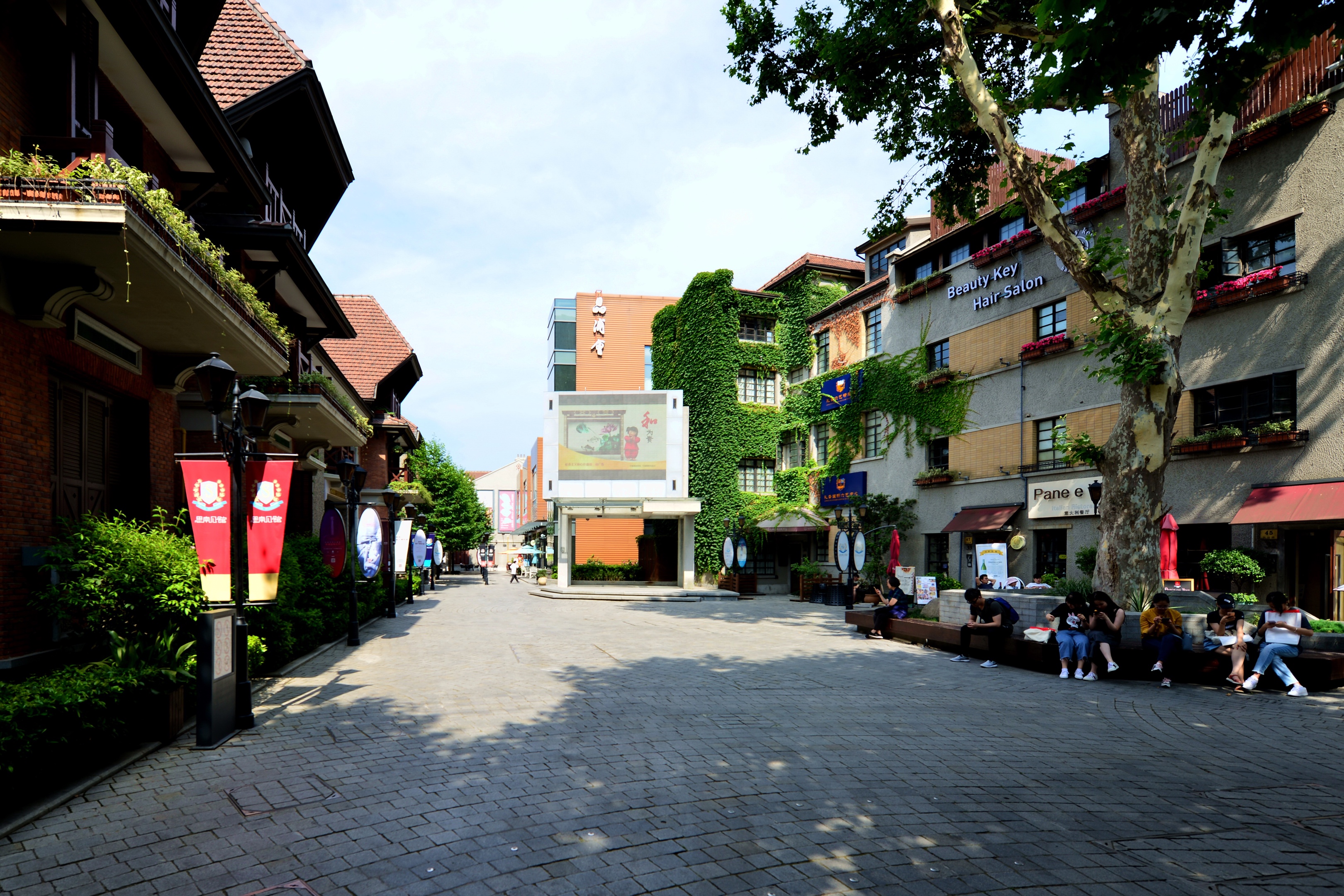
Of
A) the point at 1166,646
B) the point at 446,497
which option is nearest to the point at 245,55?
the point at 1166,646

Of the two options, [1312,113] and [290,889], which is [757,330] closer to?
[1312,113]

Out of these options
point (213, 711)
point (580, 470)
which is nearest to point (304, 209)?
point (213, 711)

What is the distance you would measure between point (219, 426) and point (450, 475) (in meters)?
54.2

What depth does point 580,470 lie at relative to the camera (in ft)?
119

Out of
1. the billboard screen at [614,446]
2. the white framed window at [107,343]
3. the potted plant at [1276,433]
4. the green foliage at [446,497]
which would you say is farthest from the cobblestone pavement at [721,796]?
the green foliage at [446,497]

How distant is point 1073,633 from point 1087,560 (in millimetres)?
10559

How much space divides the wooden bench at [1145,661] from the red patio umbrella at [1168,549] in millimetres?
5121

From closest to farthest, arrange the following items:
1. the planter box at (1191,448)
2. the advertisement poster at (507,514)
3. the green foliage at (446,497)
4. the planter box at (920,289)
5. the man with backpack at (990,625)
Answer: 1. the man with backpack at (990,625)
2. the planter box at (1191,448)
3. the planter box at (920,289)
4. the green foliage at (446,497)
5. the advertisement poster at (507,514)

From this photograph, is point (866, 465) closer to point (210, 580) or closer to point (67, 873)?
point (210, 580)

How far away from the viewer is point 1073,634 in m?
12.3

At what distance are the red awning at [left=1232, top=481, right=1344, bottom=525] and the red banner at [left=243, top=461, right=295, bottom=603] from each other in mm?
18647

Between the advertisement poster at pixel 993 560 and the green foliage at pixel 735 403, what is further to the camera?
the green foliage at pixel 735 403

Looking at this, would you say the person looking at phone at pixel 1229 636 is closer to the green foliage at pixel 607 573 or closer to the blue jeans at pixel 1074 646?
the blue jeans at pixel 1074 646

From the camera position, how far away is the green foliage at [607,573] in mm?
41406
